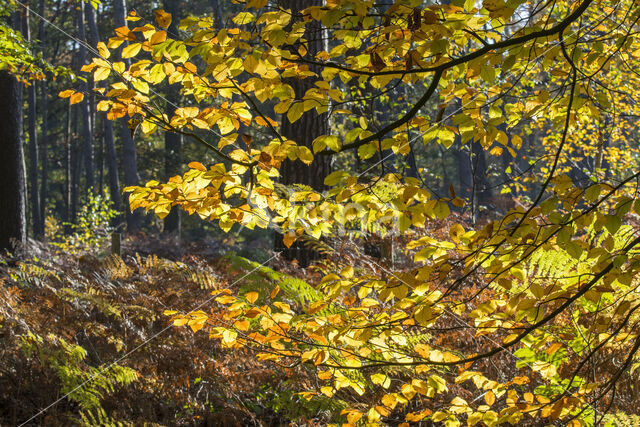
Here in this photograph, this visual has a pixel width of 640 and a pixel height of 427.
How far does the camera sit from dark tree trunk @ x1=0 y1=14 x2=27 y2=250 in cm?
853

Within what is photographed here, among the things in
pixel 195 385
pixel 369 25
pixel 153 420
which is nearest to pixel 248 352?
pixel 195 385

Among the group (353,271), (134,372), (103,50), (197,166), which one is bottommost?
(134,372)

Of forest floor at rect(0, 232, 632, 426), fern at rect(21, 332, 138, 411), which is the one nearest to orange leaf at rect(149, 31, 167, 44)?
forest floor at rect(0, 232, 632, 426)

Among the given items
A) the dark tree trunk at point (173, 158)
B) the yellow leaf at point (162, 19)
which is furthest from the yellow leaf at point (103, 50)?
the dark tree trunk at point (173, 158)

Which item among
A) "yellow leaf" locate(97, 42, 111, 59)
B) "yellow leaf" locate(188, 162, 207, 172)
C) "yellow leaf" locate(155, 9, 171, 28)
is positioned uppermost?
"yellow leaf" locate(155, 9, 171, 28)

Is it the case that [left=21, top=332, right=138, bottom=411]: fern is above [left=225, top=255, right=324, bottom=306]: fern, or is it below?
below

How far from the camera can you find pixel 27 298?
439cm

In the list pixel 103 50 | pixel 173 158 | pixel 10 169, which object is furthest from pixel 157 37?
pixel 173 158

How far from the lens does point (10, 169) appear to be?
863 cm

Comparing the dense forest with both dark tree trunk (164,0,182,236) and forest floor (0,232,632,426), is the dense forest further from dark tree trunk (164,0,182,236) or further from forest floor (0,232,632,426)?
dark tree trunk (164,0,182,236)

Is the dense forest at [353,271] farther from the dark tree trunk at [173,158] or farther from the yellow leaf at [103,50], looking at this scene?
the dark tree trunk at [173,158]

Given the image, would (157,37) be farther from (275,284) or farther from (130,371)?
(275,284)

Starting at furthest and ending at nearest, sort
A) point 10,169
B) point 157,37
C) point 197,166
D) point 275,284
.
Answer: point 10,169 < point 275,284 < point 197,166 < point 157,37

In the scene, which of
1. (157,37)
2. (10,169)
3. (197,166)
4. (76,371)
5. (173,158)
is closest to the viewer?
(157,37)
